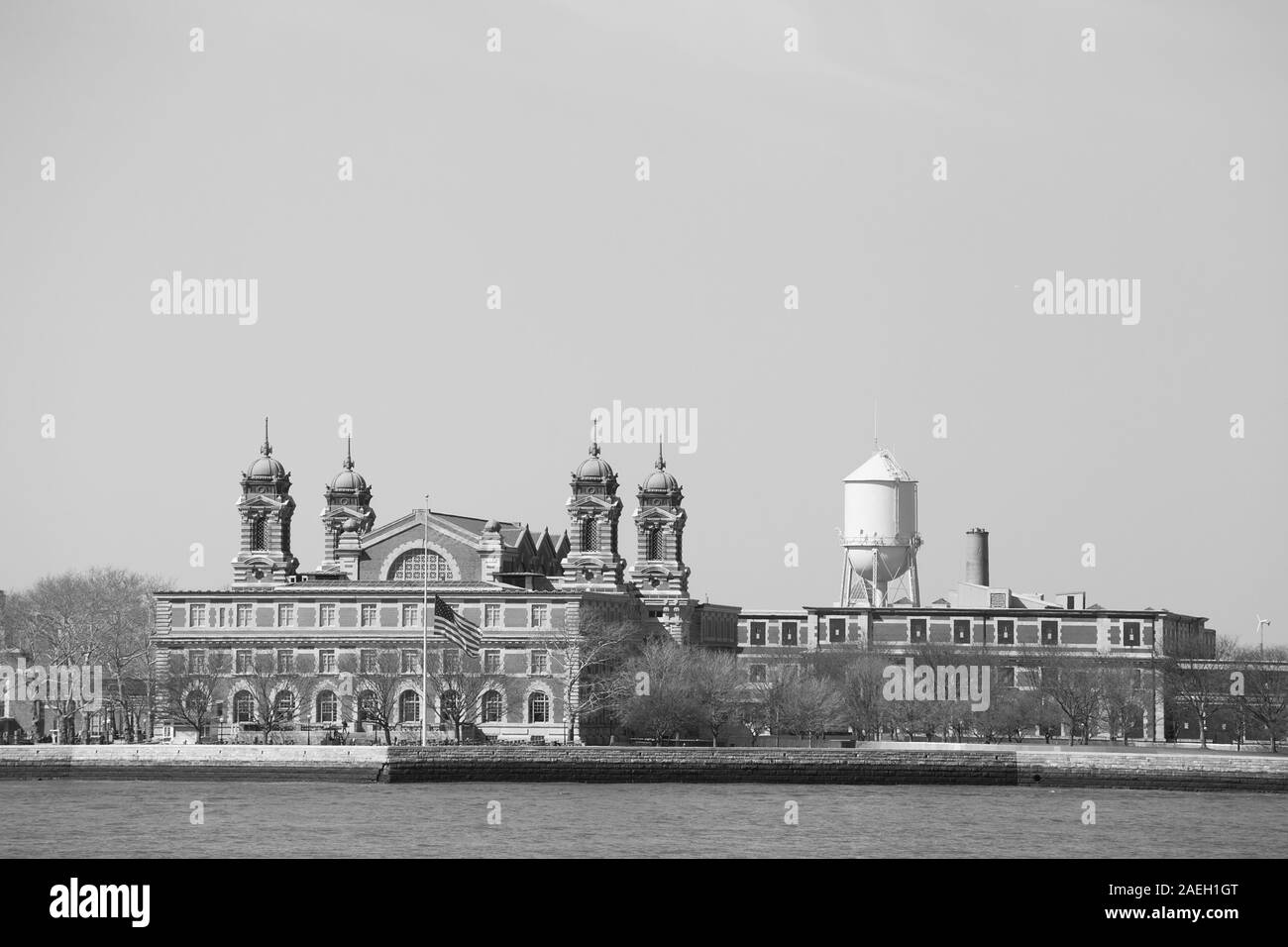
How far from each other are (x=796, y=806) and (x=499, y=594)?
41.3 meters

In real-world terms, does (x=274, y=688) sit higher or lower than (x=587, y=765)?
higher

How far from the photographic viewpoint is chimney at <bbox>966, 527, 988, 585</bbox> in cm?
15500

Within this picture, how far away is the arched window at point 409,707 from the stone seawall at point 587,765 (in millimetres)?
19537

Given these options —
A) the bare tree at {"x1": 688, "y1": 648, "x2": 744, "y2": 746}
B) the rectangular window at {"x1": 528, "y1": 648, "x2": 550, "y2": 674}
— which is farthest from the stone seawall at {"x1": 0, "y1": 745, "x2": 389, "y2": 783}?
the rectangular window at {"x1": 528, "y1": 648, "x2": 550, "y2": 674}

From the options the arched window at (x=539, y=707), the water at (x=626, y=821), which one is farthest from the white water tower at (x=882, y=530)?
the water at (x=626, y=821)

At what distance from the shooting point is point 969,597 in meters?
151

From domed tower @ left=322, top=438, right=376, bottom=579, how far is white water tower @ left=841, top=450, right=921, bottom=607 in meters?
29.4

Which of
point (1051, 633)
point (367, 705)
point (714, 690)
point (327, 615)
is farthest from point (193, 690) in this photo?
point (1051, 633)

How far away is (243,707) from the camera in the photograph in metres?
119

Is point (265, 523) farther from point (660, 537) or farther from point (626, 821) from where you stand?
point (626, 821)

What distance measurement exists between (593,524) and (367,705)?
2026cm

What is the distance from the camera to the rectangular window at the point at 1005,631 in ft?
462

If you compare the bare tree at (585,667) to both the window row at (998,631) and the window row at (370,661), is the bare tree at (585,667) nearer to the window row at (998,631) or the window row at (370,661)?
the window row at (370,661)
